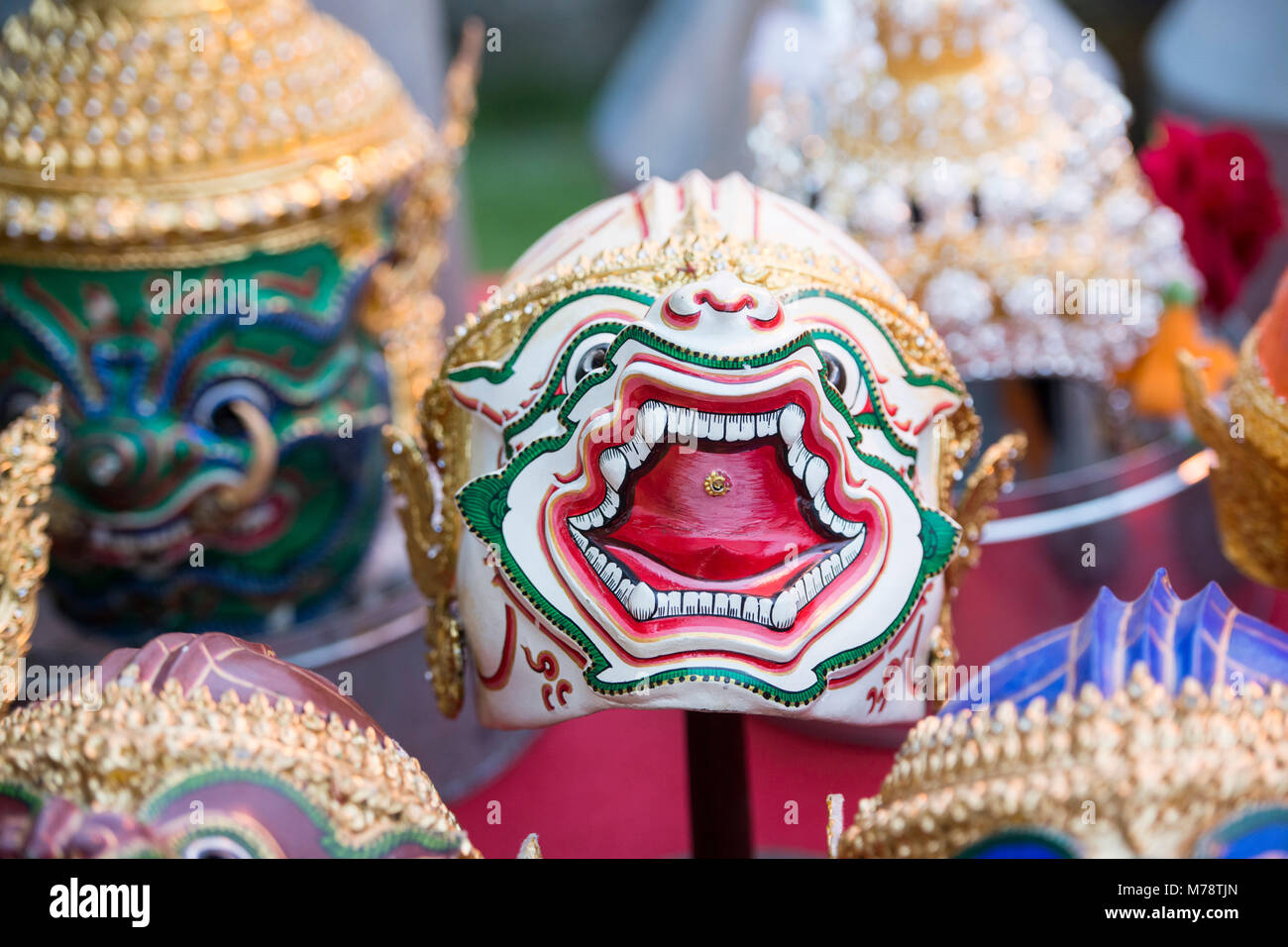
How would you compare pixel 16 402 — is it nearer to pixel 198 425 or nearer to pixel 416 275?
pixel 198 425

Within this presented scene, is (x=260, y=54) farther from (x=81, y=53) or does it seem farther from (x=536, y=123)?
(x=536, y=123)

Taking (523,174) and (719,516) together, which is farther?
(523,174)

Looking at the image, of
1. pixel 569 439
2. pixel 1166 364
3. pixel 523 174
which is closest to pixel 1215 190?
pixel 1166 364

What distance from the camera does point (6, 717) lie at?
2.18 feet

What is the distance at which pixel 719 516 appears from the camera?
73cm

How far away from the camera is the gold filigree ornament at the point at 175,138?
1024 millimetres

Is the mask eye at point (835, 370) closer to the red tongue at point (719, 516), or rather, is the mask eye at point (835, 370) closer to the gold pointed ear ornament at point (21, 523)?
the red tongue at point (719, 516)

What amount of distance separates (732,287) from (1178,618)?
24 centimetres

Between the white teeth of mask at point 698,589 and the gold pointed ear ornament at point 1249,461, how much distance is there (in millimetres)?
290

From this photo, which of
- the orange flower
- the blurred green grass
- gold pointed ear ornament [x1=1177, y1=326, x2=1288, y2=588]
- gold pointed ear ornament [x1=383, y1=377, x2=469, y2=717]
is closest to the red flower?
the orange flower

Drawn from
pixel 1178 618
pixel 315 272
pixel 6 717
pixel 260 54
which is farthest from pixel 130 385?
pixel 1178 618

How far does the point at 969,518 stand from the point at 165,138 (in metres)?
0.60

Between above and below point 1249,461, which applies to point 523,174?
above

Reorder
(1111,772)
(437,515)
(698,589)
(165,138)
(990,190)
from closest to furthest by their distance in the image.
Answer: (1111,772)
(698,589)
(437,515)
(165,138)
(990,190)
